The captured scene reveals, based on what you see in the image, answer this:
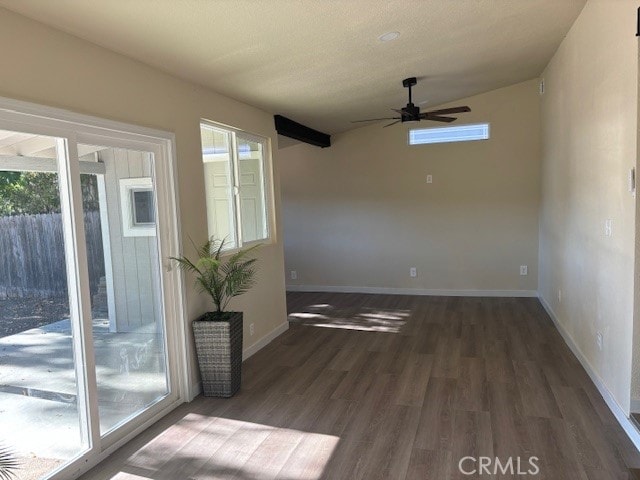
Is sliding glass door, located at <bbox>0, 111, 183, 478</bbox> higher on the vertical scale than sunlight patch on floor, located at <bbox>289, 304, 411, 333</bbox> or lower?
higher

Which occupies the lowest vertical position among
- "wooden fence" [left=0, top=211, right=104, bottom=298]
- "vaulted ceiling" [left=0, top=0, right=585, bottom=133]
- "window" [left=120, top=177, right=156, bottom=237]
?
"wooden fence" [left=0, top=211, right=104, bottom=298]

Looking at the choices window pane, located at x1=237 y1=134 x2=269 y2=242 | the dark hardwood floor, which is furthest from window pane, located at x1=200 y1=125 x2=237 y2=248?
the dark hardwood floor

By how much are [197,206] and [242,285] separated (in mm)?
792

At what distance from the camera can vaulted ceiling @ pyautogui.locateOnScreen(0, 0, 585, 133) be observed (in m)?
2.40

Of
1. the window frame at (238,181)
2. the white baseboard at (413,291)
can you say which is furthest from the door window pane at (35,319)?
the white baseboard at (413,291)

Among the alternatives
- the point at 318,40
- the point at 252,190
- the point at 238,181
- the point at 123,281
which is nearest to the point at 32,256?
the point at 123,281

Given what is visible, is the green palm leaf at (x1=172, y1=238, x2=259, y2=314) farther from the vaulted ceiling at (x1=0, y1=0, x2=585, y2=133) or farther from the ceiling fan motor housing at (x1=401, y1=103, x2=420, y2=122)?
the ceiling fan motor housing at (x1=401, y1=103, x2=420, y2=122)

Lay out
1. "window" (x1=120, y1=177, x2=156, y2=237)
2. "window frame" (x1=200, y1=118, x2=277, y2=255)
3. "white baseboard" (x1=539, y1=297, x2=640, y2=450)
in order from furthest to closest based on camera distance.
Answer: "window frame" (x1=200, y1=118, x2=277, y2=255)
"window" (x1=120, y1=177, x2=156, y2=237)
"white baseboard" (x1=539, y1=297, x2=640, y2=450)

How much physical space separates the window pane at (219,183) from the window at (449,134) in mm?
3444

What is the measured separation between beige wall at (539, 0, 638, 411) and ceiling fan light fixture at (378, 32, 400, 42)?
140 cm

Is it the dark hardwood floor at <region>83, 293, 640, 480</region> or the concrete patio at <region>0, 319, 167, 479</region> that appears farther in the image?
the dark hardwood floor at <region>83, 293, 640, 480</region>

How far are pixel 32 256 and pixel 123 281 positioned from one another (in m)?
0.73

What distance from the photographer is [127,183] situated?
305cm

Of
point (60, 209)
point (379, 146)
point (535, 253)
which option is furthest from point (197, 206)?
point (535, 253)
